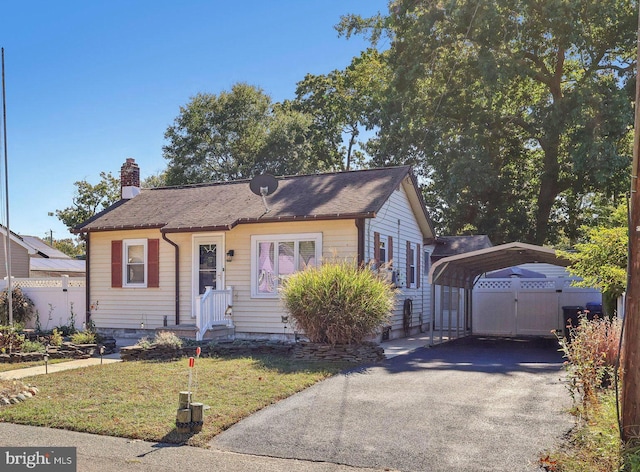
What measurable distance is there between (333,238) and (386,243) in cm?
203

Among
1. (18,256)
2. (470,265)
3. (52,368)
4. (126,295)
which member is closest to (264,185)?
(126,295)

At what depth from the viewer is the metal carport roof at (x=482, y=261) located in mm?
14320

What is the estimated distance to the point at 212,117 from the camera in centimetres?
3762

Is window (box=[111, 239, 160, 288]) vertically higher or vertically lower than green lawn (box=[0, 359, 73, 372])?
higher

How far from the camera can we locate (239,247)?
1586 centimetres

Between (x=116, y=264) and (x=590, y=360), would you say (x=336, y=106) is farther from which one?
(x=590, y=360)

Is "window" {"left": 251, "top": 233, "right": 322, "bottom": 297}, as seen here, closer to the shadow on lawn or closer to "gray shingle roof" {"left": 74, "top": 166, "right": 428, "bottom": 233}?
"gray shingle roof" {"left": 74, "top": 166, "right": 428, "bottom": 233}

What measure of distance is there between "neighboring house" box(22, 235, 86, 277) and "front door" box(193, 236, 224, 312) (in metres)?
18.5

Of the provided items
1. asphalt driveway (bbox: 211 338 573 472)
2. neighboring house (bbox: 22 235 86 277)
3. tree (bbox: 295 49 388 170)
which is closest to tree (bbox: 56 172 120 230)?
neighboring house (bbox: 22 235 86 277)

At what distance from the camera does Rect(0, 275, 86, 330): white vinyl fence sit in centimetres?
1834

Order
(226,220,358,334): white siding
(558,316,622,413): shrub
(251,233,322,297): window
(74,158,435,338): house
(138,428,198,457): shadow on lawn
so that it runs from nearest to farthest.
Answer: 1. (138,428,198,457): shadow on lawn
2. (558,316,622,413): shrub
3. (226,220,358,334): white siding
4. (74,158,435,338): house
5. (251,233,322,297): window

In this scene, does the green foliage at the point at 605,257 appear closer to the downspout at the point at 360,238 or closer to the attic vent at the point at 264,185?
the downspout at the point at 360,238

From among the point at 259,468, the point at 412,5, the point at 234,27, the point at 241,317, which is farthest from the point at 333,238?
the point at 412,5

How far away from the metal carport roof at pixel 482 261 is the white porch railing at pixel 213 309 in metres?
5.19
